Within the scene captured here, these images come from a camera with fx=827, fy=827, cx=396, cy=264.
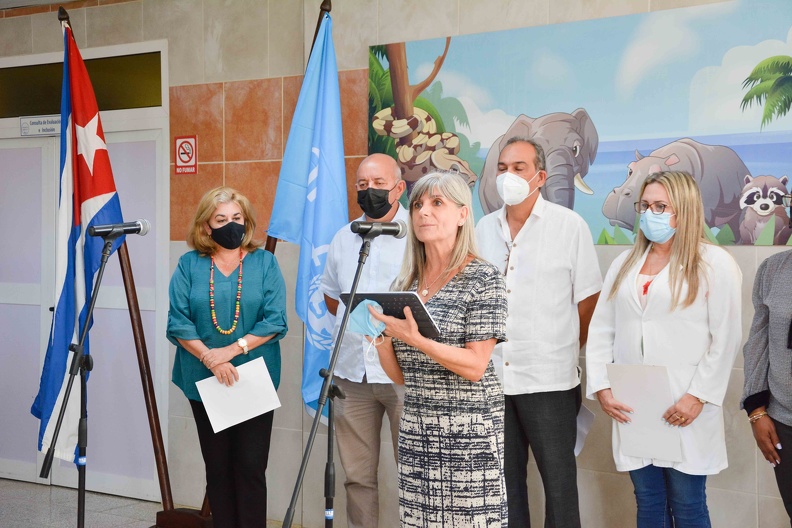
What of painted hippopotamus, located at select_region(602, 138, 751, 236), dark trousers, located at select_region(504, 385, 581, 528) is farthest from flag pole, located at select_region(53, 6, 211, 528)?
painted hippopotamus, located at select_region(602, 138, 751, 236)

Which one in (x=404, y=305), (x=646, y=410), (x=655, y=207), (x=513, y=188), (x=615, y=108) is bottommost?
(x=646, y=410)

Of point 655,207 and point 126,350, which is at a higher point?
point 655,207

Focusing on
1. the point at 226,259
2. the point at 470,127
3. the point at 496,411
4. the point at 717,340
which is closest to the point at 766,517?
the point at 717,340

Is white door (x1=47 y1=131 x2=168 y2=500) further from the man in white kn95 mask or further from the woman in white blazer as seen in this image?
the woman in white blazer

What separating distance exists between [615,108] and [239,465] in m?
2.21

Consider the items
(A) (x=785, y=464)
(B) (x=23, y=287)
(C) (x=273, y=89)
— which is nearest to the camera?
(A) (x=785, y=464)

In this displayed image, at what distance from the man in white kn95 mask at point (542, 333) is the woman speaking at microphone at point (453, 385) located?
2.45ft

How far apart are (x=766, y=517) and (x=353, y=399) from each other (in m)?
1.74

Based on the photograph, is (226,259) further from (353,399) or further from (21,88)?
(21,88)

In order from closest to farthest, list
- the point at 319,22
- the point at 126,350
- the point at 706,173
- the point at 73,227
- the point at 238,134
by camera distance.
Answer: the point at 706,173 < the point at 319,22 < the point at 73,227 < the point at 238,134 < the point at 126,350

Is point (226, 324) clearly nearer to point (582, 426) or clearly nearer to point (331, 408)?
point (331, 408)

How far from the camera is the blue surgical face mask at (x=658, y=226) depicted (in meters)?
2.89

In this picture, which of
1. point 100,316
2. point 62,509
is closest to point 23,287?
point 100,316

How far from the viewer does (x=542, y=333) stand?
3.16 m
